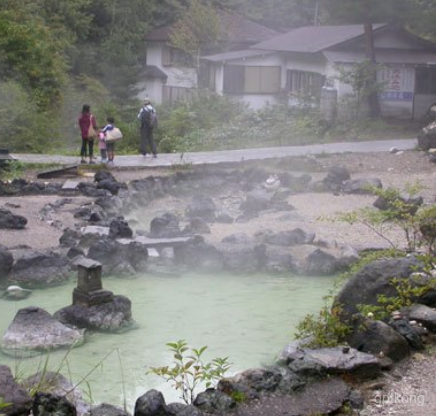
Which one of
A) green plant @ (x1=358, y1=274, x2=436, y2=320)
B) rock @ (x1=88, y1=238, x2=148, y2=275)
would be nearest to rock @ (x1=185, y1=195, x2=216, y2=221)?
rock @ (x1=88, y1=238, x2=148, y2=275)

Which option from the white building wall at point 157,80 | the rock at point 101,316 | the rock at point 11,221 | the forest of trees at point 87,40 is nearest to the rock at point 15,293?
the rock at point 101,316

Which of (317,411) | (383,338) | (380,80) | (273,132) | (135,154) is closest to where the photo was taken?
(317,411)

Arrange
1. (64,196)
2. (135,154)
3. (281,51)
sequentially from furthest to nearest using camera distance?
1. (281,51)
2. (135,154)
3. (64,196)

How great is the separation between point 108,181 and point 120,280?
6.57 meters

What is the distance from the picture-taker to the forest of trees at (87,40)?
26.5 meters

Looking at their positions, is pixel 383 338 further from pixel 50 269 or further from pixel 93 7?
pixel 93 7

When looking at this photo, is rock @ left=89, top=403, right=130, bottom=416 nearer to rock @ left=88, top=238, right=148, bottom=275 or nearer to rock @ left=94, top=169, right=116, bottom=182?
rock @ left=88, top=238, right=148, bottom=275

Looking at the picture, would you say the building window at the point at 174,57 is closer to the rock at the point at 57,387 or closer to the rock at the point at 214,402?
the rock at the point at 57,387

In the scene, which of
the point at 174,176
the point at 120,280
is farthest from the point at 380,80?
the point at 120,280

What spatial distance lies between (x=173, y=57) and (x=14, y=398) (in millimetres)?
38269

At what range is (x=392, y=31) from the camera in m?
30.4

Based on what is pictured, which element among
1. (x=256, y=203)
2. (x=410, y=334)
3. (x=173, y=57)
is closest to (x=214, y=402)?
(x=410, y=334)

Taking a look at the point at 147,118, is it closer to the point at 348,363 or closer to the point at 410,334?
the point at 410,334

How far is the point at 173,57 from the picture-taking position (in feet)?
139
